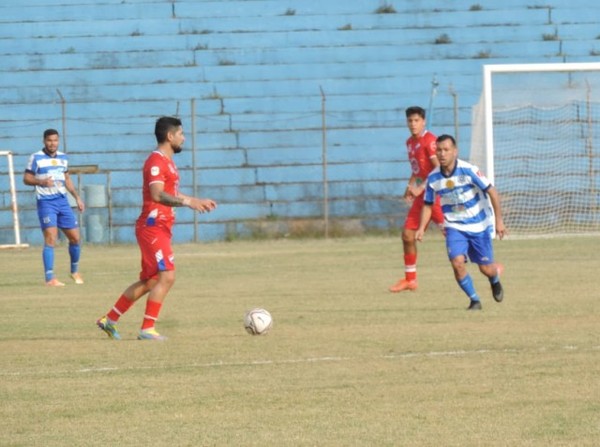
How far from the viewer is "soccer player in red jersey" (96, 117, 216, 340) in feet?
37.6

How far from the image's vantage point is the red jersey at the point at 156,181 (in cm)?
1143

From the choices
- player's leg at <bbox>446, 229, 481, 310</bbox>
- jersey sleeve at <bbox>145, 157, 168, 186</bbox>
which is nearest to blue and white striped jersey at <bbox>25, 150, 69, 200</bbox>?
player's leg at <bbox>446, 229, 481, 310</bbox>

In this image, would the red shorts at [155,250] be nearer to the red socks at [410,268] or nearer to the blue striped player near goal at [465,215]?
the blue striped player near goal at [465,215]

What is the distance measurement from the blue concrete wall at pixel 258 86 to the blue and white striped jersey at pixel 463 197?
47.4 feet

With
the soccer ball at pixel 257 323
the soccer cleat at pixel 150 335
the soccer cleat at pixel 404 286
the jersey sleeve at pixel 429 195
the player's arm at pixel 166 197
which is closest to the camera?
the player's arm at pixel 166 197

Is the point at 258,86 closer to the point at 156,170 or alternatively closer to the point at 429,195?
the point at 429,195

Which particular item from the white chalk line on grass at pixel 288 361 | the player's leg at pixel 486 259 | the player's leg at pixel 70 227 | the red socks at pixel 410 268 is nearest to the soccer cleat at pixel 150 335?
the white chalk line on grass at pixel 288 361

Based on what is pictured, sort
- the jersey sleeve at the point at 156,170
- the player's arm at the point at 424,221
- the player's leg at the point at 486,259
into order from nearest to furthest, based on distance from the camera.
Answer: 1. the jersey sleeve at the point at 156,170
2. the player's leg at the point at 486,259
3. the player's arm at the point at 424,221

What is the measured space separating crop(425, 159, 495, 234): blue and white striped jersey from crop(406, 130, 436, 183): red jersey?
283 centimetres

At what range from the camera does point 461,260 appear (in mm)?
13461

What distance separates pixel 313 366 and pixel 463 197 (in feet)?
14.7

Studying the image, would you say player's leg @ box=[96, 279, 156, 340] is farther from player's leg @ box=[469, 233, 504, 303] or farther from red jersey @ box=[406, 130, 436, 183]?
red jersey @ box=[406, 130, 436, 183]

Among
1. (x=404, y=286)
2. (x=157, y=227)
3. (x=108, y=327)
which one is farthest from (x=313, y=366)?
(x=404, y=286)

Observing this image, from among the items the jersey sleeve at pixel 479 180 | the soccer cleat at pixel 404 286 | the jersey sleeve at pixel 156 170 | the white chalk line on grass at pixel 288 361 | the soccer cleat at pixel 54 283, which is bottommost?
the soccer cleat at pixel 54 283
